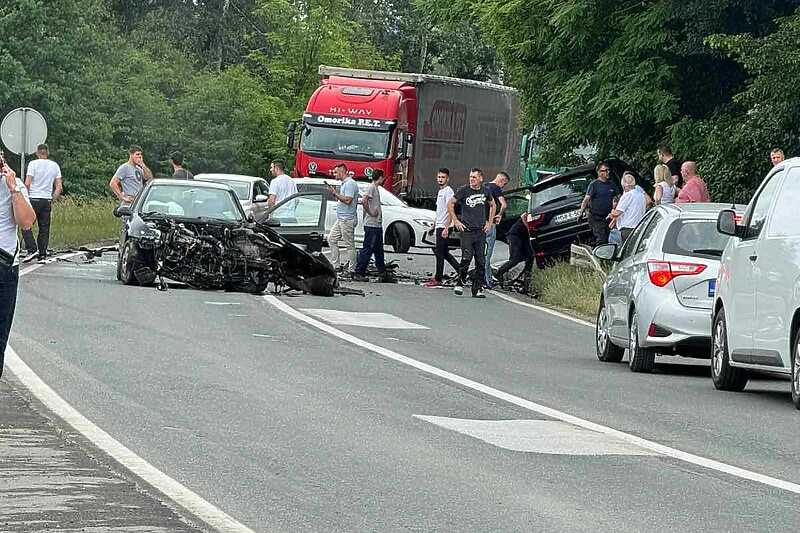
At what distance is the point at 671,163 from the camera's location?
2652 centimetres

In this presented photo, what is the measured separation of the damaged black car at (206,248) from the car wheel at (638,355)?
27.1 feet

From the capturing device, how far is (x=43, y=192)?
29.0 m

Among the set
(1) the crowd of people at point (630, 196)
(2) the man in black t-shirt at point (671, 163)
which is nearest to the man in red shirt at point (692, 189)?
(1) the crowd of people at point (630, 196)

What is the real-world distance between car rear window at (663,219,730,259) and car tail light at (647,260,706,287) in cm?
17

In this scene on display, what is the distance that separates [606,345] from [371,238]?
1179cm

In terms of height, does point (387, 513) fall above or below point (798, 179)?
below

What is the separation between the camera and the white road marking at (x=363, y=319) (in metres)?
20.0

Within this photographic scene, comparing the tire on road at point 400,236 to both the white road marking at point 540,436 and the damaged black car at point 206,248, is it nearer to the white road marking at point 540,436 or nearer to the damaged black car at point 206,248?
the damaged black car at point 206,248

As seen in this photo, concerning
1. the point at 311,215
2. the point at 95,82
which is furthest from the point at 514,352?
the point at 95,82

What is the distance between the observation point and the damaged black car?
23078 mm

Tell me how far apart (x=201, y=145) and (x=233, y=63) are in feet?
53.4

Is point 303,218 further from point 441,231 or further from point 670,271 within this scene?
point 670,271

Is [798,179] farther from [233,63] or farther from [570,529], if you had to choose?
[233,63]

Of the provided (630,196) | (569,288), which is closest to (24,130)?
(569,288)
